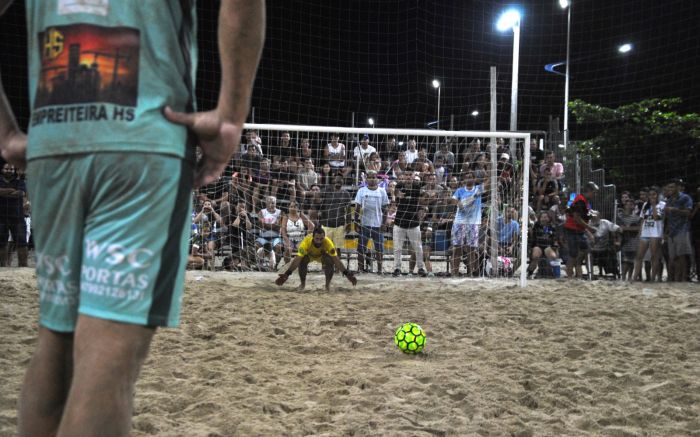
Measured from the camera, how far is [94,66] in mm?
1250

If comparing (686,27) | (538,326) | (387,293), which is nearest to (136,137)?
(538,326)

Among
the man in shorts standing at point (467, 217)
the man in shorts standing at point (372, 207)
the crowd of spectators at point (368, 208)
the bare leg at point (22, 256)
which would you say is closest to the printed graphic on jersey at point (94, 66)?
the crowd of spectators at point (368, 208)

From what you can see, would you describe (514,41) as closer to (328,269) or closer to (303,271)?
(328,269)

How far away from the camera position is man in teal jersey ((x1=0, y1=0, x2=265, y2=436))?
119cm

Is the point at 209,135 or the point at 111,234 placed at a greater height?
the point at 209,135

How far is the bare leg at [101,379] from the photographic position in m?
1.14

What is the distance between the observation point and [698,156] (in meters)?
20.9

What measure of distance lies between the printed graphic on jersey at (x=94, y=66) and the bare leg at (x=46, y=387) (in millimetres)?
498

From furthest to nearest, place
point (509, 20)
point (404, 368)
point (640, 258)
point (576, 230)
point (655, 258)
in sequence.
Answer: point (509, 20), point (640, 258), point (655, 258), point (576, 230), point (404, 368)

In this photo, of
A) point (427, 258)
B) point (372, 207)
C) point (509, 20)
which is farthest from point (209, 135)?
point (509, 20)

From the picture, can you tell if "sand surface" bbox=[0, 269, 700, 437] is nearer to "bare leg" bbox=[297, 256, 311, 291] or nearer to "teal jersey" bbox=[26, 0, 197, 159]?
"bare leg" bbox=[297, 256, 311, 291]

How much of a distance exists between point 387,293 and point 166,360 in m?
4.27

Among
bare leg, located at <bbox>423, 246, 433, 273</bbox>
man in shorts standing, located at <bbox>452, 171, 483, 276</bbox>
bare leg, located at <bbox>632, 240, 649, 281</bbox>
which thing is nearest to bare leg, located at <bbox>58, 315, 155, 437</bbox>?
man in shorts standing, located at <bbox>452, 171, 483, 276</bbox>

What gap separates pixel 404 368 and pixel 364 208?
21.2ft
